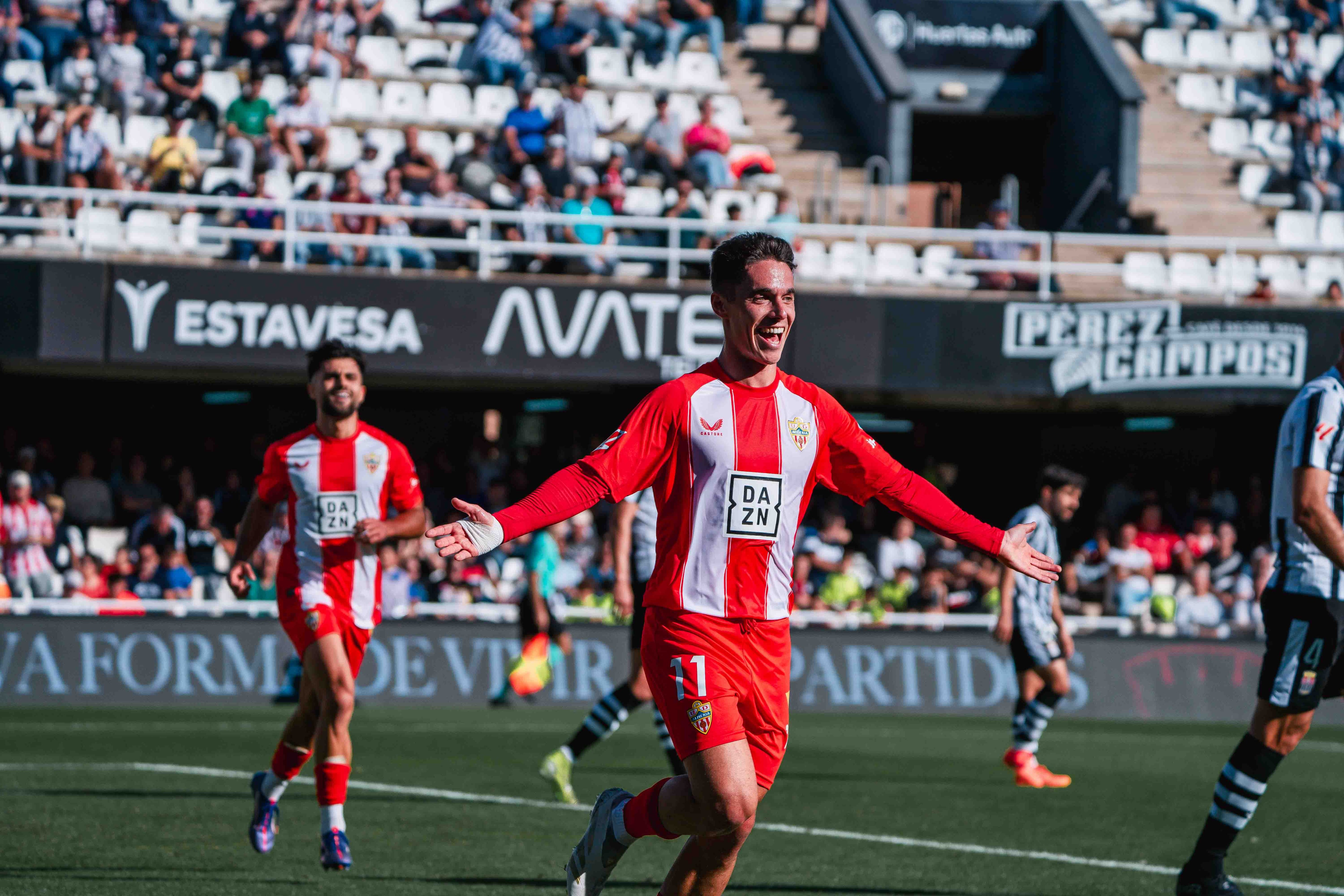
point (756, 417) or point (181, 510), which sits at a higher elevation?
point (756, 417)

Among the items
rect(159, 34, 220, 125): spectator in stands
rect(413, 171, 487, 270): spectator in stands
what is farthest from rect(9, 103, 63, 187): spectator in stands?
rect(413, 171, 487, 270): spectator in stands

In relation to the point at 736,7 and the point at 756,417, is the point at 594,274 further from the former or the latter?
the point at 756,417

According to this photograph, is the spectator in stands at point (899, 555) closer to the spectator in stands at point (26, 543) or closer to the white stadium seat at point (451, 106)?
the white stadium seat at point (451, 106)

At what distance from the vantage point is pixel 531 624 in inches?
695

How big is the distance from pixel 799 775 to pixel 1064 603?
380 inches

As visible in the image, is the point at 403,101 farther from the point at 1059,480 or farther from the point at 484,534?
the point at 484,534

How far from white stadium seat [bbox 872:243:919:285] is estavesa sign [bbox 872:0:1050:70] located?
24.1 feet

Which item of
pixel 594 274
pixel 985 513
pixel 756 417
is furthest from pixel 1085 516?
pixel 756 417

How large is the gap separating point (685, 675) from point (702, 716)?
14 centimetres

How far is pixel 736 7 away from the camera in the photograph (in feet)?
91.0

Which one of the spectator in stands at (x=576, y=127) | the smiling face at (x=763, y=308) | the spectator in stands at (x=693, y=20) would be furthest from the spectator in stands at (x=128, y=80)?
the smiling face at (x=763, y=308)

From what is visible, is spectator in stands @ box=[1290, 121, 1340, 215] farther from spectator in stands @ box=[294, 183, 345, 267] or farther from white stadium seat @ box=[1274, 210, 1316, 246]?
spectator in stands @ box=[294, 183, 345, 267]

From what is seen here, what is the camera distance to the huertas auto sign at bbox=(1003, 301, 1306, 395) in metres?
20.6

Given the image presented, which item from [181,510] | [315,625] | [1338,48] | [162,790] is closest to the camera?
[315,625]
